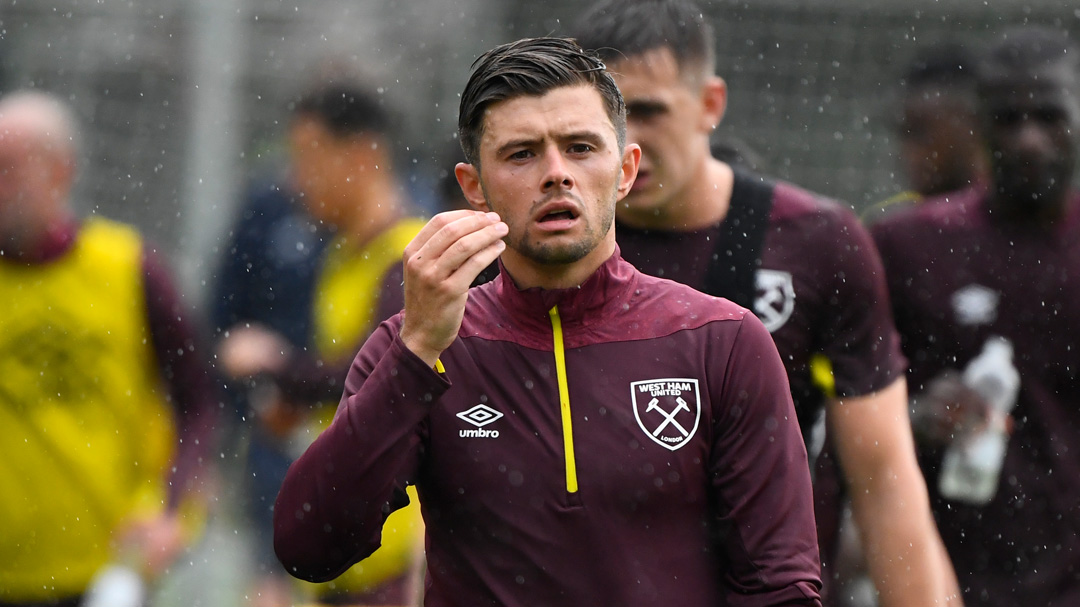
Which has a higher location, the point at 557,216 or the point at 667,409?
the point at 557,216

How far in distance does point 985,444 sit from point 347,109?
292cm

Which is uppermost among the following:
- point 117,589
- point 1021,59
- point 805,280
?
point 1021,59

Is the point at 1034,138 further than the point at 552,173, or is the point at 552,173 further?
the point at 1034,138

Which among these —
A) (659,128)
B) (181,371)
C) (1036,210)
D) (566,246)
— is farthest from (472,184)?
(181,371)

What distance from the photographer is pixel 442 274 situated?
9.27ft

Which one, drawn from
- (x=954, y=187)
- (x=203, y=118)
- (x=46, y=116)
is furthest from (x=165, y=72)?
(x=954, y=187)

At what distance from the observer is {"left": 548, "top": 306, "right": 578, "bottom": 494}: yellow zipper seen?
293 centimetres

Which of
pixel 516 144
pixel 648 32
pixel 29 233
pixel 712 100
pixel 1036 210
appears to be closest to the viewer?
pixel 516 144

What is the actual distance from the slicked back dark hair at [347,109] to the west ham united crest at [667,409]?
3651mm

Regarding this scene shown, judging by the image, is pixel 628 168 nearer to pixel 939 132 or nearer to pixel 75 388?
pixel 75 388

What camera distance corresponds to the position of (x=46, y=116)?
20.2 feet

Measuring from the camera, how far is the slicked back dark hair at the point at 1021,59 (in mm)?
5477

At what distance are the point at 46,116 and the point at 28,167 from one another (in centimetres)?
27

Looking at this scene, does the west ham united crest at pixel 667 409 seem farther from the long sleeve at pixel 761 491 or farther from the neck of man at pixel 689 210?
the neck of man at pixel 689 210
